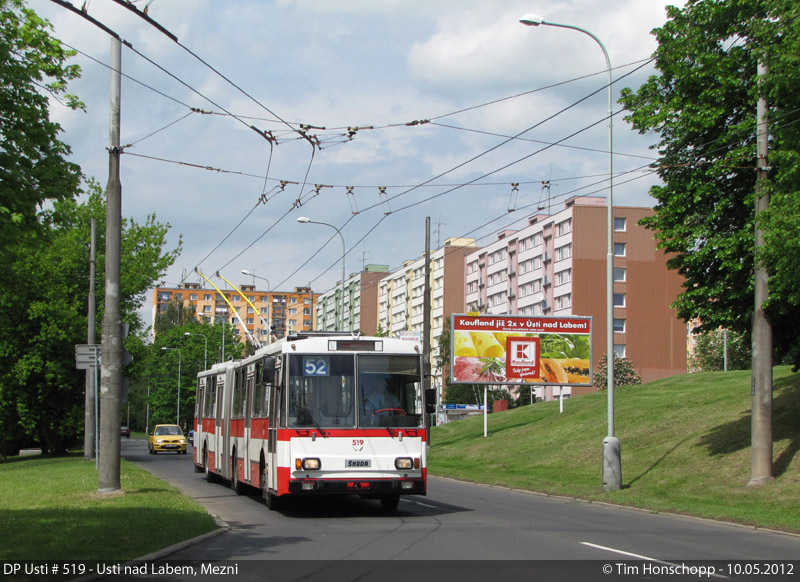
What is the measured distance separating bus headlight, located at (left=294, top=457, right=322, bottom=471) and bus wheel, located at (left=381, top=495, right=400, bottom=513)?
81.9 inches

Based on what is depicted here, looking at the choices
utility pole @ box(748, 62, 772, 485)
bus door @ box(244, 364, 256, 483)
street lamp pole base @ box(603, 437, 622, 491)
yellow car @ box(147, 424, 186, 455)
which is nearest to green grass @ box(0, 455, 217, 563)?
bus door @ box(244, 364, 256, 483)

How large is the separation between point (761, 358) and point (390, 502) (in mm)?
8954

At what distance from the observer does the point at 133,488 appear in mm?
19375

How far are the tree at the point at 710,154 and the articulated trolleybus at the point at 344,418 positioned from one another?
29.7 feet

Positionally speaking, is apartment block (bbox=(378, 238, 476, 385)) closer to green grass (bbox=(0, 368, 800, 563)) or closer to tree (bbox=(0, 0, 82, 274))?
green grass (bbox=(0, 368, 800, 563))

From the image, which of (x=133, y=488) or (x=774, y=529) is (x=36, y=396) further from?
(x=774, y=529)

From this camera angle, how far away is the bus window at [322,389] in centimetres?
1625

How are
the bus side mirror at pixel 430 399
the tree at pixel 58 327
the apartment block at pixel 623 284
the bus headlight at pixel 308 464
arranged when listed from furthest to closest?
the apartment block at pixel 623 284 < the tree at pixel 58 327 < the bus side mirror at pixel 430 399 < the bus headlight at pixel 308 464

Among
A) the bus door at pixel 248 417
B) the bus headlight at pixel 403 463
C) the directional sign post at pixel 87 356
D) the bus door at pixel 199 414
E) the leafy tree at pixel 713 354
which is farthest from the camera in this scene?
the leafy tree at pixel 713 354

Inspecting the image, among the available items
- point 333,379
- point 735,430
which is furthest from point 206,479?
point 735,430

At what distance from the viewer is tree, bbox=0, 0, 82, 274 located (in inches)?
491

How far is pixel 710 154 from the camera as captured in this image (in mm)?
23516

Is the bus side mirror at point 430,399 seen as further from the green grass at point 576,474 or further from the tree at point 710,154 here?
the tree at point 710,154

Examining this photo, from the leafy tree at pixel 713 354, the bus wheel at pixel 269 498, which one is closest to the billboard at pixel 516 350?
the bus wheel at pixel 269 498
